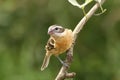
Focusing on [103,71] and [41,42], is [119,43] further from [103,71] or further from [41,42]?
[41,42]

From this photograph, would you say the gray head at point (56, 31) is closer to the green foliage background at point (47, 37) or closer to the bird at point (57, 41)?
the bird at point (57, 41)

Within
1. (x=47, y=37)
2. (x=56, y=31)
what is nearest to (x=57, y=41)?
(x=56, y=31)

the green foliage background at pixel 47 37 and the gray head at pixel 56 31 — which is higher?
the gray head at pixel 56 31

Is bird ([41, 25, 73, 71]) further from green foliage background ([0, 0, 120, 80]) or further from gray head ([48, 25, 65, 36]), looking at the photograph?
green foliage background ([0, 0, 120, 80])

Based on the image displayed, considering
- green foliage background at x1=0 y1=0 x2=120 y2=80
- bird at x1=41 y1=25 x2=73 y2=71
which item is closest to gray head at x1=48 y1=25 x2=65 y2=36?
bird at x1=41 y1=25 x2=73 y2=71

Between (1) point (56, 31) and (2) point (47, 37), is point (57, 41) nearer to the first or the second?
(1) point (56, 31)

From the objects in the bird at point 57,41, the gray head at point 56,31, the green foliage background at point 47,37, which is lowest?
the green foliage background at point 47,37

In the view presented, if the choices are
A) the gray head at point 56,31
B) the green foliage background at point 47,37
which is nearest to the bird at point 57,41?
the gray head at point 56,31

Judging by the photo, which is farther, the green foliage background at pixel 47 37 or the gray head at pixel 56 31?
the green foliage background at pixel 47 37

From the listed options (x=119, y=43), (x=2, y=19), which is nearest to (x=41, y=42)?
(x=2, y=19)
